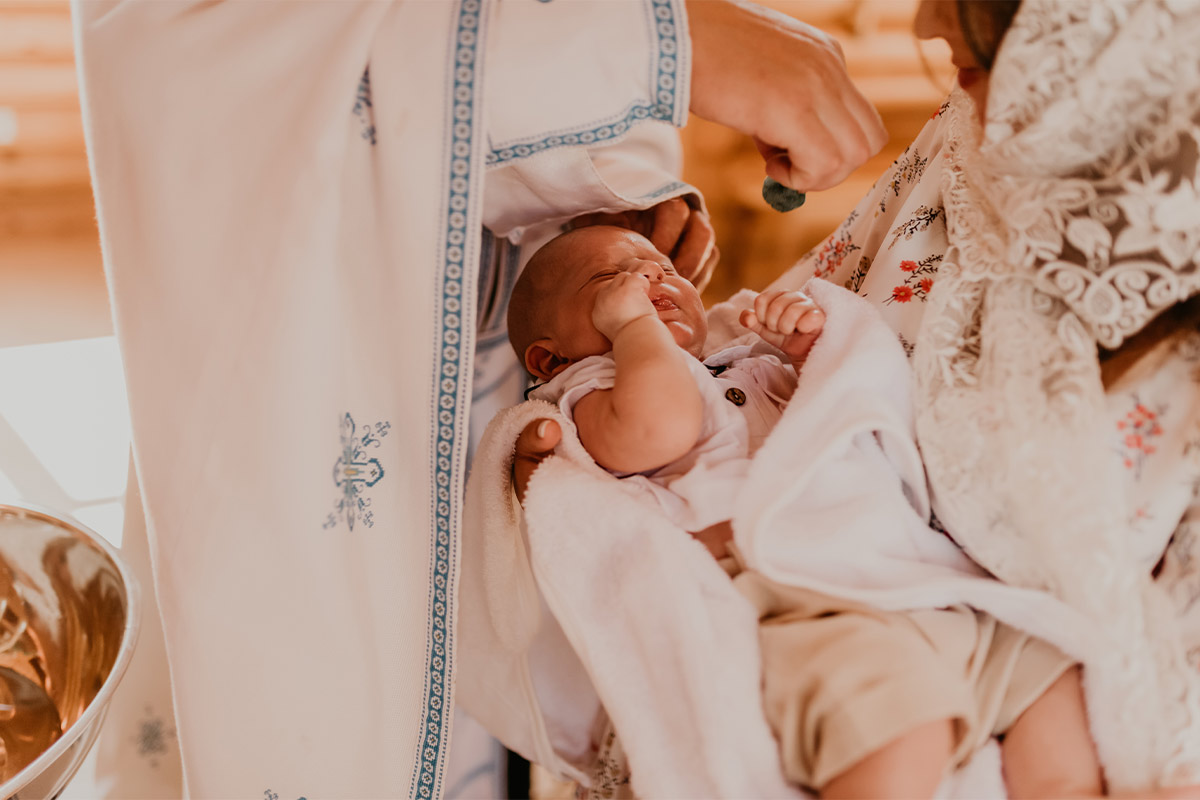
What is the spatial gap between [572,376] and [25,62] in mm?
1910

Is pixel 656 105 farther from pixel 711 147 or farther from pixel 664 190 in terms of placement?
pixel 711 147

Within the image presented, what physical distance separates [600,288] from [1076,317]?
45 centimetres

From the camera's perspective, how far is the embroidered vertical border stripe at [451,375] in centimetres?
69

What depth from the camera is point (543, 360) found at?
3.21 ft

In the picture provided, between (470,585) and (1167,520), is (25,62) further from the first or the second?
(1167,520)

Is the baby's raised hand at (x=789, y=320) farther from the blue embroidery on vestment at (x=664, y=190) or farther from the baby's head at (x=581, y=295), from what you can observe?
the blue embroidery on vestment at (x=664, y=190)

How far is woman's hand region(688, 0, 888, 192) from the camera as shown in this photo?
73 cm

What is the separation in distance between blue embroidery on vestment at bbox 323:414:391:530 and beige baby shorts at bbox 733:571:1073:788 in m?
0.34

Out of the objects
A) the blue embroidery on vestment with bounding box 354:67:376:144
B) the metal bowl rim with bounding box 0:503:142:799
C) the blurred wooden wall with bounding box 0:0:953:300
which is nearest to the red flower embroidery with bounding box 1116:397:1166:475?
the blue embroidery on vestment with bounding box 354:67:376:144

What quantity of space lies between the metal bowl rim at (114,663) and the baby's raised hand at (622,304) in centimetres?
54

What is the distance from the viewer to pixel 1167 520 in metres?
0.64

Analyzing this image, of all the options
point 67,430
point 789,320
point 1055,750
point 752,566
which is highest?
point 67,430

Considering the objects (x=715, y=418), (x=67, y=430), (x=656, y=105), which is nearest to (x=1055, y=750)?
(x=715, y=418)

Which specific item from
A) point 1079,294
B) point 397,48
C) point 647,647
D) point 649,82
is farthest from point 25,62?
point 1079,294
